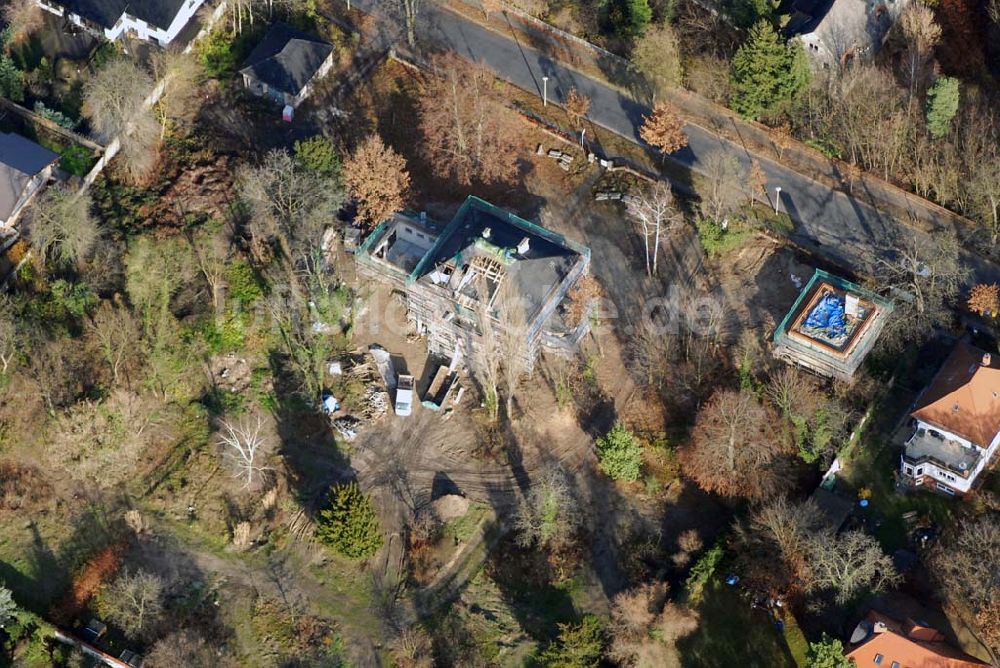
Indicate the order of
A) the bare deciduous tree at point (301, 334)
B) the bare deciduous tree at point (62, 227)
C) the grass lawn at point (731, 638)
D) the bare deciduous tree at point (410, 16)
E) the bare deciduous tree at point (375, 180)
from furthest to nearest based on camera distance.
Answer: the bare deciduous tree at point (410, 16) → the bare deciduous tree at point (375, 180) → the bare deciduous tree at point (62, 227) → the bare deciduous tree at point (301, 334) → the grass lawn at point (731, 638)

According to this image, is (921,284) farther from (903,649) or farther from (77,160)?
(77,160)

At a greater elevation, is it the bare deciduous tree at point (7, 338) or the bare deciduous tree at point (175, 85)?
the bare deciduous tree at point (175, 85)

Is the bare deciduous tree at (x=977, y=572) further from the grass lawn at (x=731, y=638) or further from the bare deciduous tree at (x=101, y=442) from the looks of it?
the bare deciduous tree at (x=101, y=442)

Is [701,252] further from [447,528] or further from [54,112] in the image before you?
[54,112]

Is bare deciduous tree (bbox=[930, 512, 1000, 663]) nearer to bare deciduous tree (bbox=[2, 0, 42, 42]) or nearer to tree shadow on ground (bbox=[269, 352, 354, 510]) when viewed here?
tree shadow on ground (bbox=[269, 352, 354, 510])

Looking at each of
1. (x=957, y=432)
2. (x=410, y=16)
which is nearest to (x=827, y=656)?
(x=957, y=432)

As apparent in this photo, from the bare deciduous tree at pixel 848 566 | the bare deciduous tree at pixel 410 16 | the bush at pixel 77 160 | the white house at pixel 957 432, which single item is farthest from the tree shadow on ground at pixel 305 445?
the white house at pixel 957 432

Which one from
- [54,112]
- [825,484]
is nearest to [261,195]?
[54,112]
